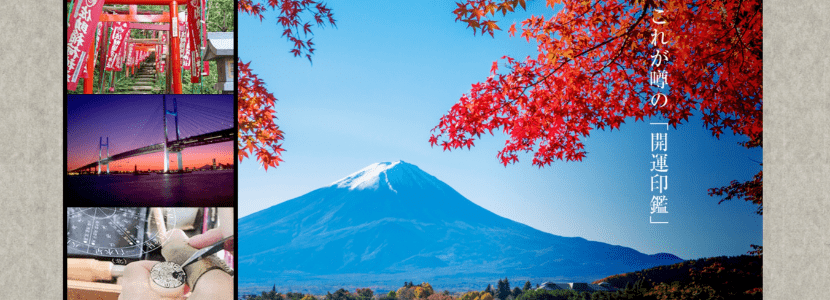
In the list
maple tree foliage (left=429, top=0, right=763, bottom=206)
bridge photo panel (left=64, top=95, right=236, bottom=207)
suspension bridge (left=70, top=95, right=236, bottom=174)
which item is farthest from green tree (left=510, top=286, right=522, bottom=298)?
suspension bridge (left=70, top=95, right=236, bottom=174)

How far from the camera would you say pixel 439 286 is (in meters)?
3.94

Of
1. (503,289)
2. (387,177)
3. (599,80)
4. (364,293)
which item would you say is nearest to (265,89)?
(387,177)

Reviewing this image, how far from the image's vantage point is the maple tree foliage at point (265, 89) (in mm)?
3854

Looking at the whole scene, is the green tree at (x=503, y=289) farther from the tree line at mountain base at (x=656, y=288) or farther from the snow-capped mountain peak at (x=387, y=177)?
the snow-capped mountain peak at (x=387, y=177)

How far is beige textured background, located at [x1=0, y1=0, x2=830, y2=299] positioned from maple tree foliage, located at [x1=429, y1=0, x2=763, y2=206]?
0.56 feet

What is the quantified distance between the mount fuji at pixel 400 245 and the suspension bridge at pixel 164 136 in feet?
2.46

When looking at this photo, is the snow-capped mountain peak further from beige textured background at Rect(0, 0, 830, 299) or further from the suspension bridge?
beige textured background at Rect(0, 0, 830, 299)

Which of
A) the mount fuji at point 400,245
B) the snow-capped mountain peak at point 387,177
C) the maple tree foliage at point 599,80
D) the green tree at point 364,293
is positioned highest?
the maple tree foliage at point 599,80

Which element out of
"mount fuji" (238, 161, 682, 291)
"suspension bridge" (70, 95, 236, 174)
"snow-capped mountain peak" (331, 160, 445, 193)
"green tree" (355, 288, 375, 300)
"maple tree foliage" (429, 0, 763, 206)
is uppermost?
"maple tree foliage" (429, 0, 763, 206)

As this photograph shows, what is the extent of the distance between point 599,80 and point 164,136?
11.4 ft

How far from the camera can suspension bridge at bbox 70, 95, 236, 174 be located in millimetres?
3711

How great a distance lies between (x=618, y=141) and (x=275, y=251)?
9.62 ft
